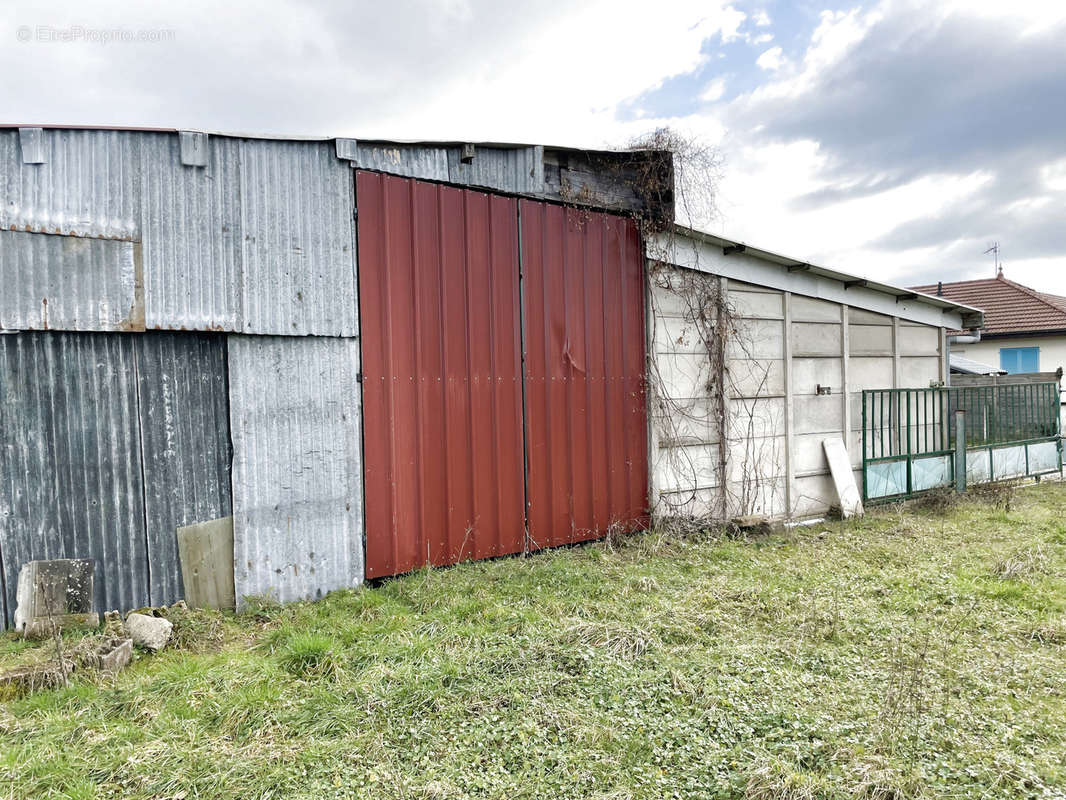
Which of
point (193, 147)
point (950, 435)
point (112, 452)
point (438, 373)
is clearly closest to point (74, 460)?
point (112, 452)

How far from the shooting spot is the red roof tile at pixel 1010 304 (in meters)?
18.6

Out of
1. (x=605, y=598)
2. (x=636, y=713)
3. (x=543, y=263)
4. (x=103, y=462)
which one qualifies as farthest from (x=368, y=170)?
(x=636, y=713)

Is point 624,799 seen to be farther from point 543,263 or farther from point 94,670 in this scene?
point 543,263

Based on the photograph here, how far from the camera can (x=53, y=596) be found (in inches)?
176

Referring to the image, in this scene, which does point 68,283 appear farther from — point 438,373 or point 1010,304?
point 1010,304

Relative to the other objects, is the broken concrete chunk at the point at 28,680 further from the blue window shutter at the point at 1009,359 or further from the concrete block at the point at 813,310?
the blue window shutter at the point at 1009,359

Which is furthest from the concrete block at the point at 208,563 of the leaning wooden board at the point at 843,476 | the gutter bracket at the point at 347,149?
the leaning wooden board at the point at 843,476

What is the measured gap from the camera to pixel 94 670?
12.4ft

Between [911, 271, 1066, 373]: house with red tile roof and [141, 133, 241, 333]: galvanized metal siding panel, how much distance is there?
19.1 m

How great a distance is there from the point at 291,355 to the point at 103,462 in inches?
59.0

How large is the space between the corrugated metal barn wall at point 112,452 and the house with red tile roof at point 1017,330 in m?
19.4

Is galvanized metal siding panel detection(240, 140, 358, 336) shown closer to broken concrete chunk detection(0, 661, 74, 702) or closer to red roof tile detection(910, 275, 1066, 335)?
broken concrete chunk detection(0, 661, 74, 702)

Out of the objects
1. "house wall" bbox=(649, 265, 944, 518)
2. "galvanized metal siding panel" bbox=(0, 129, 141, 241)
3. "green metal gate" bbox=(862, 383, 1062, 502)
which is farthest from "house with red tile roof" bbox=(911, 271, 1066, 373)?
"galvanized metal siding panel" bbox=(0, 129, 141, 241)

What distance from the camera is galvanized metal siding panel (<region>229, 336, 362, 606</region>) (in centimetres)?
512
